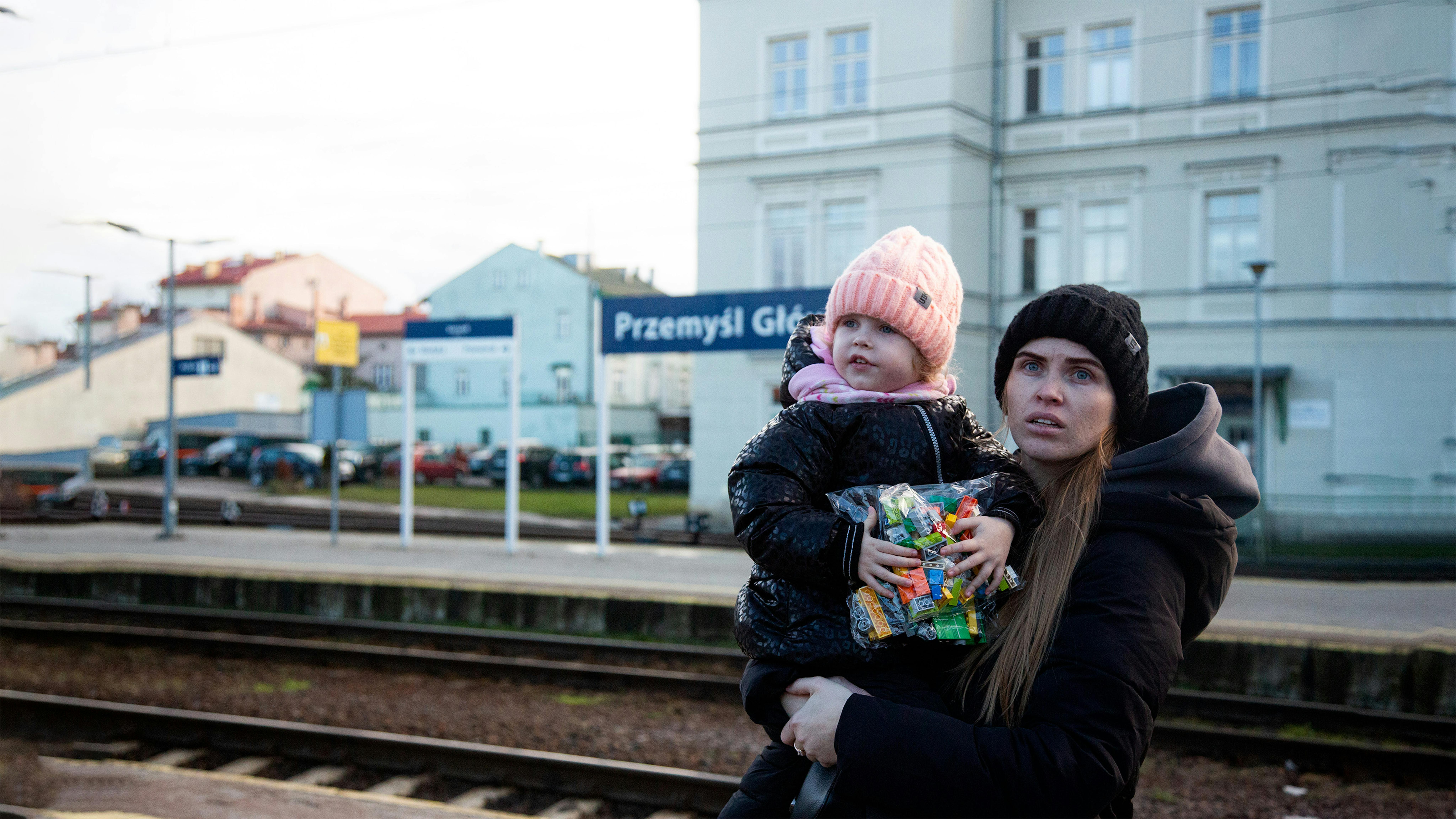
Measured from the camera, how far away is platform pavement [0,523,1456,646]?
11.8m

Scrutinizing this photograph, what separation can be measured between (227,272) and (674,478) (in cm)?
4938

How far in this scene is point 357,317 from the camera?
7519 cm

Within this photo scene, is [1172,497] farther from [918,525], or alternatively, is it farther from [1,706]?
[1,706]

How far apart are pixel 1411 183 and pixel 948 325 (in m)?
22.9

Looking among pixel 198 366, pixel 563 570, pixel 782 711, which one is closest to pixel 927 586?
pixel 782 711

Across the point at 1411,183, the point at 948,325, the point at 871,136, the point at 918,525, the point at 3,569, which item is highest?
the point at 871,136

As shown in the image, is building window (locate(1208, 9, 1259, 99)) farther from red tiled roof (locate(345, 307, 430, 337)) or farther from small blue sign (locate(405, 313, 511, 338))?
red tiled roof (locate(345, 307, 430, 337))

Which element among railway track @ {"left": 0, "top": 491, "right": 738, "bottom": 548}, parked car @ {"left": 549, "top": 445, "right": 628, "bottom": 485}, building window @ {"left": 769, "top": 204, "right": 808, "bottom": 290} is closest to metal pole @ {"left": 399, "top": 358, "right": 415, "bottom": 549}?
railway track @ {"left": 0, "top": 491, "right": 738, "bottom": 548}

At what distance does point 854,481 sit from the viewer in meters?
2.07

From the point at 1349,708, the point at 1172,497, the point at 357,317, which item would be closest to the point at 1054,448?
the point at 1172,497

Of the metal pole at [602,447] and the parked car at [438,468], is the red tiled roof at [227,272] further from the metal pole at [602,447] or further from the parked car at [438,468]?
the metal pole at [602,447]

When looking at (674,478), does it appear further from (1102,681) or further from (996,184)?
(1102,681)

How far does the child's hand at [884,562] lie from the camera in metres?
1.82

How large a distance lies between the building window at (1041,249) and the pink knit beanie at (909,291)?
74.1 ft
